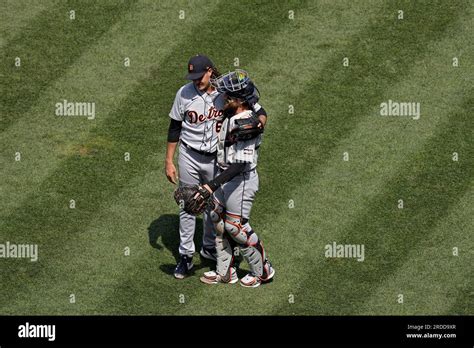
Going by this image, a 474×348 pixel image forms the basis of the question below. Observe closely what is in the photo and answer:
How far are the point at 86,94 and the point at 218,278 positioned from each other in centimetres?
453

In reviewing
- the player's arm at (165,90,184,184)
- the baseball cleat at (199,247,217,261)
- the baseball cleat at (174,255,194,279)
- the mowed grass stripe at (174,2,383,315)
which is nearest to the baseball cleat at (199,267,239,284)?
the mowed grass stripe at (174,2,383,315)

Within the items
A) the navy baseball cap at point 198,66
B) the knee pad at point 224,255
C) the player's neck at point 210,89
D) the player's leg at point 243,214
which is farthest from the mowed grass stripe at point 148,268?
the navy baseball cap at point 198,66

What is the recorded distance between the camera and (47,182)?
16391mm

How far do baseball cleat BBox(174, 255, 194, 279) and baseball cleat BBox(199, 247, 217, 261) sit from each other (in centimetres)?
39

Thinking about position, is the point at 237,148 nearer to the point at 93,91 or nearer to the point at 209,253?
the point at 209,253

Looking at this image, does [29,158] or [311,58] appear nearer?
[29,158]

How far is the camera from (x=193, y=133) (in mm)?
14523

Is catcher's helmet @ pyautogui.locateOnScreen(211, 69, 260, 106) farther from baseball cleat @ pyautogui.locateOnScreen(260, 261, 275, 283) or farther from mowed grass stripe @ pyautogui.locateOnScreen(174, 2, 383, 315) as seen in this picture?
mowed grass stripe @ pyautogui.locateOnScreen(174, 2, 383, 315)

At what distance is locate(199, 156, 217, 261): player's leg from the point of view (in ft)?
48.1

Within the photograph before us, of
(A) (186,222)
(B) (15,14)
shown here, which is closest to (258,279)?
(A) (186,222)

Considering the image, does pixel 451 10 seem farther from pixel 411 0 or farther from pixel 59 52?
pixel 59 52

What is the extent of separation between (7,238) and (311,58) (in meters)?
5.95

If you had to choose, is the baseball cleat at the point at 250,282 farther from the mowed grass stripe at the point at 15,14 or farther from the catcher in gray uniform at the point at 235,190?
the mowed grass stripe at the point at 15,14

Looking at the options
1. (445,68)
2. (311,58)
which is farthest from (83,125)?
(445,68)
